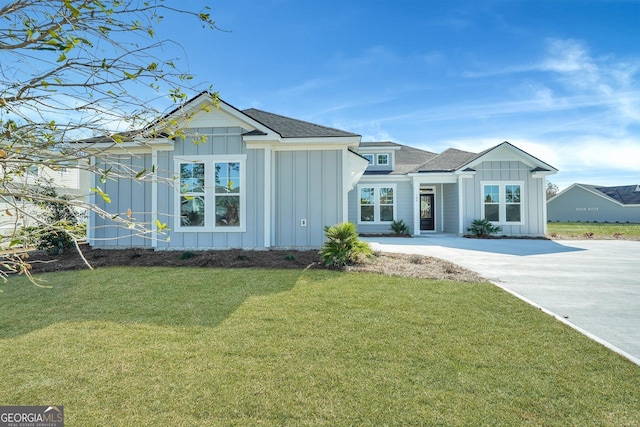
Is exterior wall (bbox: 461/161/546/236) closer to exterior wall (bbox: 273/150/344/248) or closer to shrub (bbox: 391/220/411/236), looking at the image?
shrub (bbox: 391/220/411/236)

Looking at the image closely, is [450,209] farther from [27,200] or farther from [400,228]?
[27,200]

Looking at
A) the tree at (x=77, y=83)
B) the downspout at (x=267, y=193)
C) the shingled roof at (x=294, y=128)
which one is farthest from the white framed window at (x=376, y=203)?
the tree at (x=77, y=83)

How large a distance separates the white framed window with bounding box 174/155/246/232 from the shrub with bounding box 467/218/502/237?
11504 millimetres

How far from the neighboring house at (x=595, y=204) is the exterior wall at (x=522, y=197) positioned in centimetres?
2564

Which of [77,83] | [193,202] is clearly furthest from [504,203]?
[77,83]

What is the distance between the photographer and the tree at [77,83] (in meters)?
1.74

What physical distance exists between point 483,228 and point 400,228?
3953 mm

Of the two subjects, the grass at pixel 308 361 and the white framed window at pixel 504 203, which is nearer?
the grass at pixel 308 361

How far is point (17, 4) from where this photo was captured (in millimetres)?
1654

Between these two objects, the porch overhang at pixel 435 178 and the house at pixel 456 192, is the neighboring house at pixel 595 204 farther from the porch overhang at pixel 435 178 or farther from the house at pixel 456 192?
the porch overhang at pixel 435 178

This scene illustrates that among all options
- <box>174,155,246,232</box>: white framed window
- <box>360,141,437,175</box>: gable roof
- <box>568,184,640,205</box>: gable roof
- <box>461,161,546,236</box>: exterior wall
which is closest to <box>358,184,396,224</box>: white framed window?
<box>360,141,437,175</box>: gable roof

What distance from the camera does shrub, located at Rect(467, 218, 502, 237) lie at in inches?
547

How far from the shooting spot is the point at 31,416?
217cm

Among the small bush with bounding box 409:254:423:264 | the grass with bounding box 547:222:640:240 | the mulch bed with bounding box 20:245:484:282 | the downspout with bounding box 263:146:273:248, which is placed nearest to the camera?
the mulch bed with bounding box 20:245:484:282
